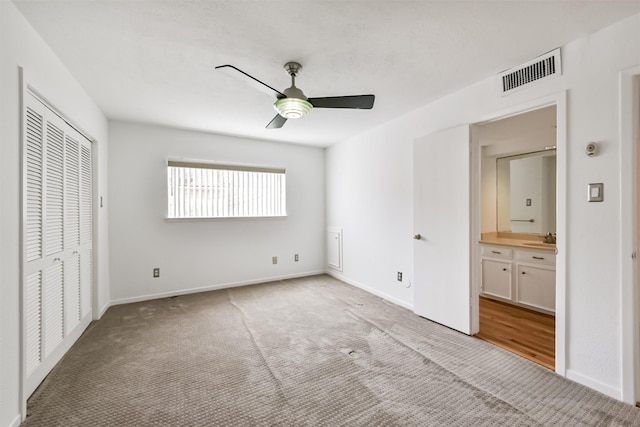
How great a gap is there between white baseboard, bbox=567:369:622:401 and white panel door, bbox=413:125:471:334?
793 millimetres

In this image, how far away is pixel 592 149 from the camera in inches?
74.0

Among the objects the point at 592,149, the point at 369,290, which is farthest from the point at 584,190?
the point at 369,290

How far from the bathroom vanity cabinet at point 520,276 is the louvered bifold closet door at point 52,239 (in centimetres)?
460

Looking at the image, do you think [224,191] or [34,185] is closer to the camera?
[34,185]

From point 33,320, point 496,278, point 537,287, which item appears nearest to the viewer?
point 33,320

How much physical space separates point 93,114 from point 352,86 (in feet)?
9.13

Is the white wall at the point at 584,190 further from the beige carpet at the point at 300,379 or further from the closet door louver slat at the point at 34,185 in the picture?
Answer: the closet door louver slat at the point at 34,185

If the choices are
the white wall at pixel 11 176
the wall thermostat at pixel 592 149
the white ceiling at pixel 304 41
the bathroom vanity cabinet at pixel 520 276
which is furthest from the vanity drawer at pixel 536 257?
the white wall at pixel 11 176

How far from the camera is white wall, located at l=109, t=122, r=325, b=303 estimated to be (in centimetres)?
370

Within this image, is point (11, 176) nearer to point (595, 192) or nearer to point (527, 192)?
point (595, 192)

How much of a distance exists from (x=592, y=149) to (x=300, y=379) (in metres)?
2.59

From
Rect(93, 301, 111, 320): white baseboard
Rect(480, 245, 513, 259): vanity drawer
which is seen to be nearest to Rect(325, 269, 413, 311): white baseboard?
Rect(480, 245, 513, 259): vanity drawer

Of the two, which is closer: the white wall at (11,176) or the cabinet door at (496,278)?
A: the white wall at (11,176)

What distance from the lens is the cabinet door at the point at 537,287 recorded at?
3.14 m
